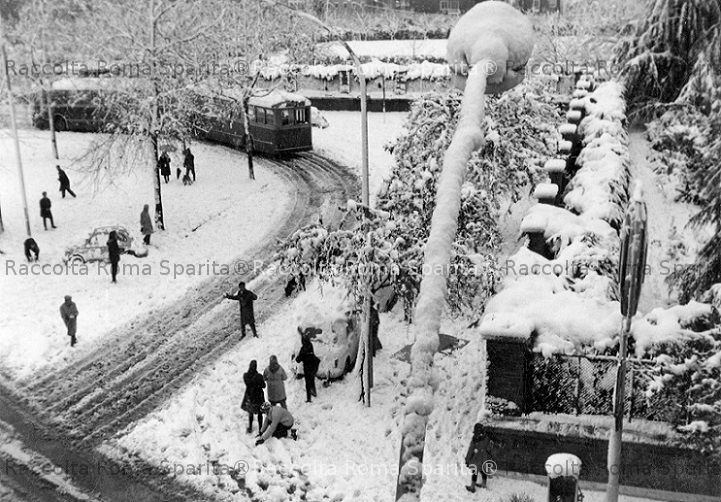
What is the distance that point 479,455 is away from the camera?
1098 centimetres

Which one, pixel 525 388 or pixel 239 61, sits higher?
pixel 239 61

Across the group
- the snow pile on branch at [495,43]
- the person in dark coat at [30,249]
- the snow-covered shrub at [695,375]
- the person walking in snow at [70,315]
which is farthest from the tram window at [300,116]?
the snow pile on branch at [495,43]

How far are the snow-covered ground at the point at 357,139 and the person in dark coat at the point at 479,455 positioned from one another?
16.9 metres

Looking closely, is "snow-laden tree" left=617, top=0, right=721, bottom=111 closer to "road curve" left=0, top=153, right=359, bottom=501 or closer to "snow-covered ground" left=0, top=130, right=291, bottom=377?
"road curve" left=0, top=153, right=359, bottom=501

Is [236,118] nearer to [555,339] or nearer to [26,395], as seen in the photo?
[26,395]

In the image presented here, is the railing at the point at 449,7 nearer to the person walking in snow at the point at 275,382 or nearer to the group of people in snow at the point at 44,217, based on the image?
the person walking in snow at the point at 275,382

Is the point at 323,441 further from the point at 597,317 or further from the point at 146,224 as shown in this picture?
the point at 146,224

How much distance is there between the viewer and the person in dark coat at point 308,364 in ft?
47.4

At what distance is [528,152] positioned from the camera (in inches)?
755

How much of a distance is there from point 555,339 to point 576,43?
39.8 m

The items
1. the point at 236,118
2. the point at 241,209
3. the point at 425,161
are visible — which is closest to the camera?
the point at 425,161

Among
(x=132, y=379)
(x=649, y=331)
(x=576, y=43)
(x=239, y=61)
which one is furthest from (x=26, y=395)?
(x=576, y=43)

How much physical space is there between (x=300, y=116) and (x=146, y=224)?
12.7m

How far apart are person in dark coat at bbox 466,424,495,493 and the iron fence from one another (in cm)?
79
